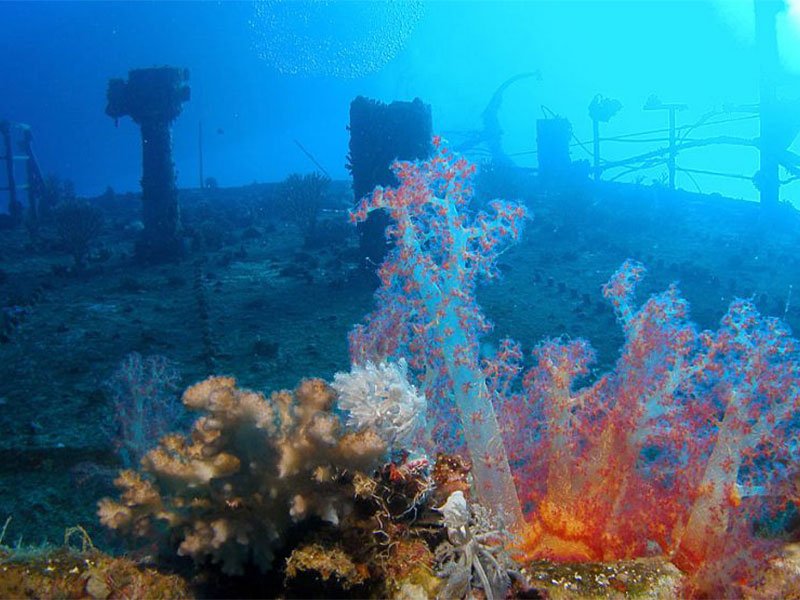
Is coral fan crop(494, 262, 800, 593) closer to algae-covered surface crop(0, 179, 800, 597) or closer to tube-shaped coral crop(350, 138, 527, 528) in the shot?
tube-shaped coral crop(350, 138, 527, 528)

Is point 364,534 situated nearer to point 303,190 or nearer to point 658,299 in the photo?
point 658,299

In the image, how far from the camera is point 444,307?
150 inches

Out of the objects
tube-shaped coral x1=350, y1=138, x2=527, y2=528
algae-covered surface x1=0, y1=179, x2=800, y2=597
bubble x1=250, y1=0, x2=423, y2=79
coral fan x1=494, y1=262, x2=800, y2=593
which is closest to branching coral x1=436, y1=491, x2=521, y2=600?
algae-covered surface x1=0, y1=179, x2=800, y2=597

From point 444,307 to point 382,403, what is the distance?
1.15 metres

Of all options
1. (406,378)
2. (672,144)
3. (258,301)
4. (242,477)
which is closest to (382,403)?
(406,378)

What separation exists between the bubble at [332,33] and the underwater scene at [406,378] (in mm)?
109575

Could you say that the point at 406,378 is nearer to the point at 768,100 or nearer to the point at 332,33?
the point at 768,100

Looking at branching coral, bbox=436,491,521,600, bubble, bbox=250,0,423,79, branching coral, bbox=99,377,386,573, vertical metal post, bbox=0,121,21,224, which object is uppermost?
bubble, bbox=250,0,423,79

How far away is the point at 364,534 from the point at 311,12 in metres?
136

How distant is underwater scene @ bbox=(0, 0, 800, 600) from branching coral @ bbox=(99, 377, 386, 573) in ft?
0.05

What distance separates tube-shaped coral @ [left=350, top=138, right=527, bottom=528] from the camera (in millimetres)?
3693

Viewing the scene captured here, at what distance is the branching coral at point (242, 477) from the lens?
2270 mm

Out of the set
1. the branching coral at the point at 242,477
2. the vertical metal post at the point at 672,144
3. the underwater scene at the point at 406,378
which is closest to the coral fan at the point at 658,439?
the underwater scene at the point at 406,378

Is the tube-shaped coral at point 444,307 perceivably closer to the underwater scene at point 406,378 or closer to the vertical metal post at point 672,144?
the underwater scene at point 406,378
